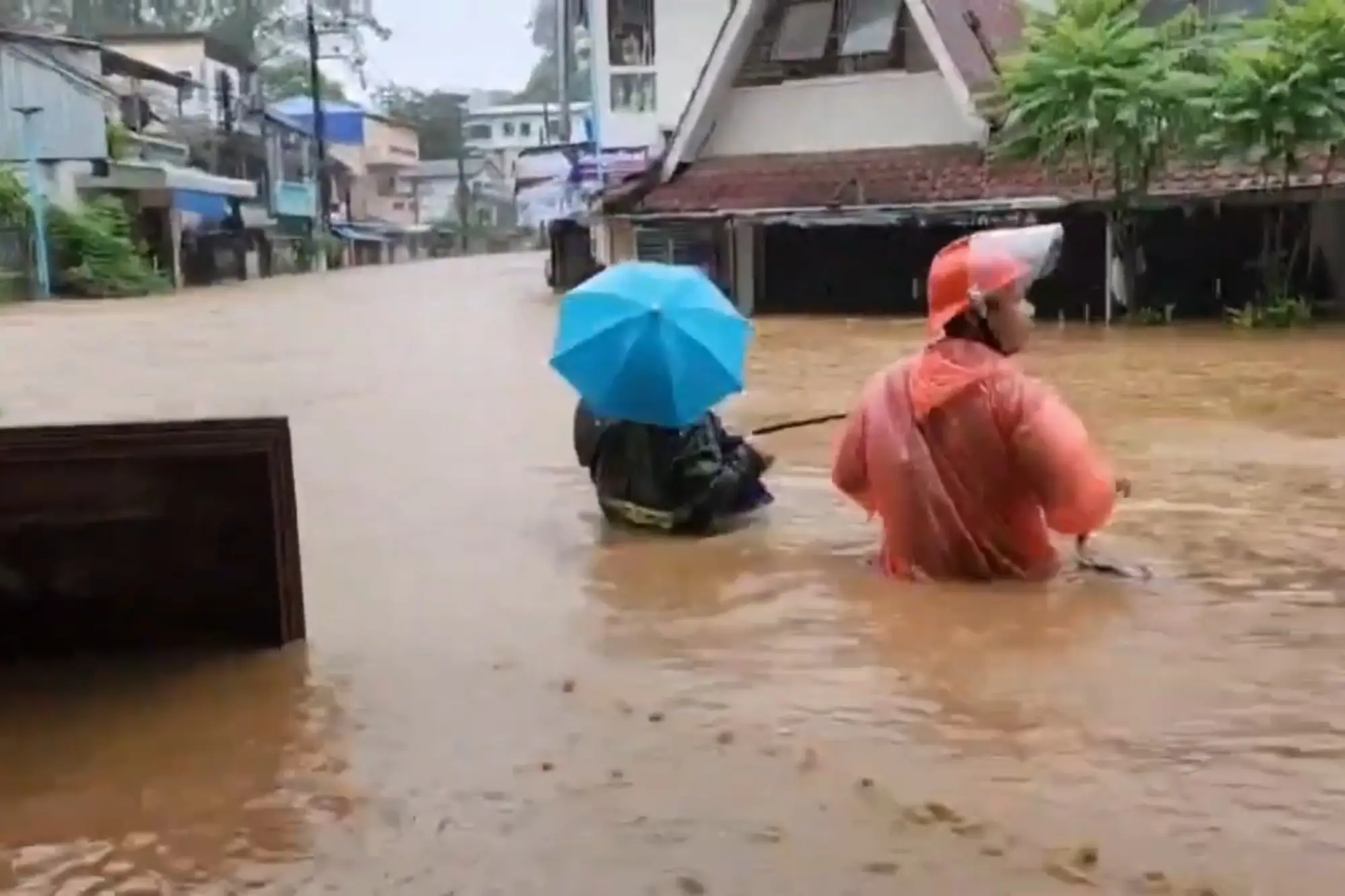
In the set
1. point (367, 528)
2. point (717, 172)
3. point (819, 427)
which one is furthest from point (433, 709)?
point (717, 172)

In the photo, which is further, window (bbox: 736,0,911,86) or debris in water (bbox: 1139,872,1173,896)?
window (bbox: 736,0,911,86)

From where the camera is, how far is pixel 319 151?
169 ft

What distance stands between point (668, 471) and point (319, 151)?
46207mm

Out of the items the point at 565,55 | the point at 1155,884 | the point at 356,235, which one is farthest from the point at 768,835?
the point at 356,235

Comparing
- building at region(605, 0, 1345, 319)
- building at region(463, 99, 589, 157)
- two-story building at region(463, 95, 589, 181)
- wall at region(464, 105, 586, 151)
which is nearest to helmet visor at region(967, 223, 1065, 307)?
building at region(605, 0, 1345, 319)

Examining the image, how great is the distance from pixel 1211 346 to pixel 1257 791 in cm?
1321

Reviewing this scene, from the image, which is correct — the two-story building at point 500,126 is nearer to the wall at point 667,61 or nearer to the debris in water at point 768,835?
the wall at point 667,61

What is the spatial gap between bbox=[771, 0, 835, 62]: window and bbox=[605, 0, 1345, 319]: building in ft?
0.07

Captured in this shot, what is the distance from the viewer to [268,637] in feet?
18.3

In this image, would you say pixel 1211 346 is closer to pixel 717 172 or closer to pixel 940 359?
pixel 717 172

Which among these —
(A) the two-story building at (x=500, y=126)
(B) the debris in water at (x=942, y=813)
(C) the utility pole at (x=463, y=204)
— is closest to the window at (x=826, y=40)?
(B) the debris in water at (x=942, y=813)

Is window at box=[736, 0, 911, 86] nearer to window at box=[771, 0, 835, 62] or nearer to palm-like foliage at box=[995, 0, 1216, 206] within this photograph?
window at box=[771, 0, 835, 62]

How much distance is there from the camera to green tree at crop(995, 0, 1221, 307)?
1795 centimetres

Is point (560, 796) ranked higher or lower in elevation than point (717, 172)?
lower
